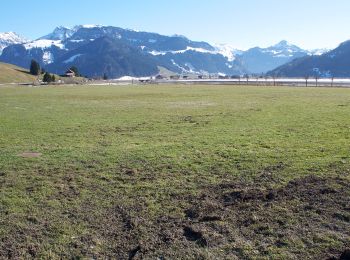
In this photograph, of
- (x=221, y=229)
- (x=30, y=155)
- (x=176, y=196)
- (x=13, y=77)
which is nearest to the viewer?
(x=221, y=229)

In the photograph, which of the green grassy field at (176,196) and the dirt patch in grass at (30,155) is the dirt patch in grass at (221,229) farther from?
the dirt patch in grass at (30,155)

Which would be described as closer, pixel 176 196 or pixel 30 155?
pixel 176 196

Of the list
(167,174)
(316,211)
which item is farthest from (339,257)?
(167,174)

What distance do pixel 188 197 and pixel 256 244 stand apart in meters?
3.13

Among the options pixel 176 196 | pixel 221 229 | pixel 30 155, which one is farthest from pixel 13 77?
pixel 221 229

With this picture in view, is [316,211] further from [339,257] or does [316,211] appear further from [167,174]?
[167,174]

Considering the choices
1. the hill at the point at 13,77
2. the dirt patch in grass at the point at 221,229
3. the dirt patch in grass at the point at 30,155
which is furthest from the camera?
the hill at the point at 13,77

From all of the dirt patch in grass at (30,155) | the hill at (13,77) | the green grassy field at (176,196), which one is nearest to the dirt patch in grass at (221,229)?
the green grassy field at (176,196)

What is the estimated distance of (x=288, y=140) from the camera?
19062 millimetres

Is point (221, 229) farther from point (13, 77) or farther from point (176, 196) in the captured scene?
point (13, 77)

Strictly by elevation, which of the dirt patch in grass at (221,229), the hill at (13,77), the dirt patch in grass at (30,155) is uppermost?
the hill at (13,77)

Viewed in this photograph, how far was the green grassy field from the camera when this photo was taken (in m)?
8.34

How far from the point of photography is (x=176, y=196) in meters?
Answer: 11.2

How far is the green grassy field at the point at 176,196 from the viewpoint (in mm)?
8344
